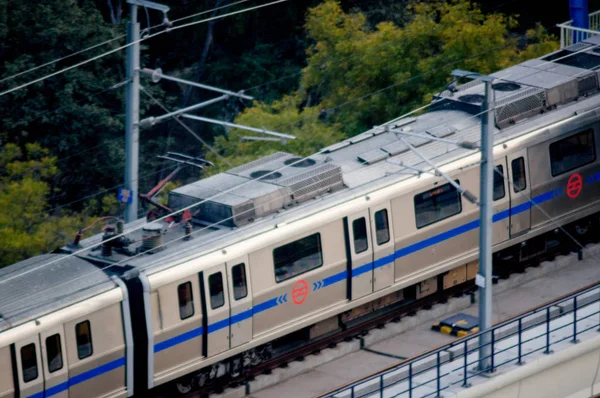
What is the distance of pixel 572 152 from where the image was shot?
2603 centimetres

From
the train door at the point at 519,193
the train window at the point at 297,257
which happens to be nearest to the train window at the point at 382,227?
the train window at the point at 297,257

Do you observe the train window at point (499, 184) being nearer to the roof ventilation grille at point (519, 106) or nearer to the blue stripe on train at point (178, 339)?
the roof ventilation grille at point (519, 106)

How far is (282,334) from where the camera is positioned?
22703 millimetres

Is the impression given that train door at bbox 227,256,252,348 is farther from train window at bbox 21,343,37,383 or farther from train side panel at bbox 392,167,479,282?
train window at bbox 21,343,37,383

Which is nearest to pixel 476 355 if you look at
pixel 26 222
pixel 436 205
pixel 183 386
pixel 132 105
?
pixel 436 205

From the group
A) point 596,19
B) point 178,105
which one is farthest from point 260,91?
point 596,19

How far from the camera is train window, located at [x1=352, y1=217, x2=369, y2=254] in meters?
23.2

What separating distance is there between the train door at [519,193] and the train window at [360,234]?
3568 mm

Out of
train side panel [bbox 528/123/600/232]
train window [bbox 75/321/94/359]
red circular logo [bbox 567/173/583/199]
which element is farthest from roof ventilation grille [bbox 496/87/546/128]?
train window [bbox 75/321/94/359]

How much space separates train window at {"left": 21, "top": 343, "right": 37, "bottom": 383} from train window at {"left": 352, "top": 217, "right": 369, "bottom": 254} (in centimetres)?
635

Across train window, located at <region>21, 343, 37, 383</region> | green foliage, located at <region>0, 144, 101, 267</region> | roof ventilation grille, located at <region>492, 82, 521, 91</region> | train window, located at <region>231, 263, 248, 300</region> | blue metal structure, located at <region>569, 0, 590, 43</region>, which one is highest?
blue metal structure, located at <region>569, 0, 590, 43</region>

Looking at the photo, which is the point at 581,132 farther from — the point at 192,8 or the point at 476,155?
the point at 192,8

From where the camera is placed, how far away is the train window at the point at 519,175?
25.1m

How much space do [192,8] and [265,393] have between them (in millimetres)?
27979
